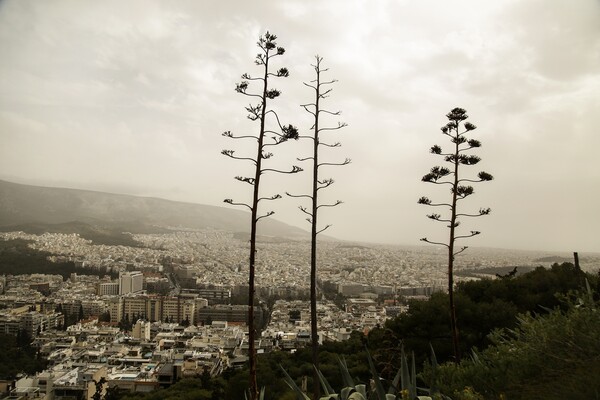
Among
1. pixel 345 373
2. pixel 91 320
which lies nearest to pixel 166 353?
pixel 91 320

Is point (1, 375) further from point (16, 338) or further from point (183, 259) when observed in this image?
point (183, 259)

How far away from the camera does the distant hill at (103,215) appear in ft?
165

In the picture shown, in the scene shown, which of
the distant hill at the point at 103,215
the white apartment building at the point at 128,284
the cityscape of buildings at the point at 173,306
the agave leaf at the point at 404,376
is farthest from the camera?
the distant hill at the point at 103,215

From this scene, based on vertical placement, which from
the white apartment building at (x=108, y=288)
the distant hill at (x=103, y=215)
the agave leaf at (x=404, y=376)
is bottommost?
the white apartment building at (x=108, y=288)

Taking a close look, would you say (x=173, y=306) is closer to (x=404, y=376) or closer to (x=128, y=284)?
(x=128, y=284)

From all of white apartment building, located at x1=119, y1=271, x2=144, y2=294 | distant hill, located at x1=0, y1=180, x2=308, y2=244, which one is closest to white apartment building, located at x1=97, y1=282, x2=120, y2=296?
white apartment building, located at x1=119, y1=271, x2=144, y2=294

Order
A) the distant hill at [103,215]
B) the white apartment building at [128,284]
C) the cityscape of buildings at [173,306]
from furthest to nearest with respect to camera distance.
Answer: the distant hill at [103,215]
the white apartment building at [128,284]
the cityscape of buildings at [173,306]

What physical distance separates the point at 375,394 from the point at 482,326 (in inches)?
252

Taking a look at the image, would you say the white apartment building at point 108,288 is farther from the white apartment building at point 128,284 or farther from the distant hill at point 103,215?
the distant hill at point 103,215

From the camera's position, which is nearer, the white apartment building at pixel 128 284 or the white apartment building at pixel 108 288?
the white apartment building at pixel 108 288

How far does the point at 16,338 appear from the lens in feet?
64.4

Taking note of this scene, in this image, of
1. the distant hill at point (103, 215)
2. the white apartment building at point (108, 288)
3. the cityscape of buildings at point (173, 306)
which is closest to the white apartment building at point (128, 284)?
the cityscape of buildings at point (173, 306)

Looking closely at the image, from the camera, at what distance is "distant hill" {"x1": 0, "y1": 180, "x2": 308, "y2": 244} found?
50.2 metres

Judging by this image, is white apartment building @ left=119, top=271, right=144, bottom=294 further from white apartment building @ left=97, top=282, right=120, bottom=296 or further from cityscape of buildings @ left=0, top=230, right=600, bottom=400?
white apartment building @ left=97, top=282, right=120, bottom=296
